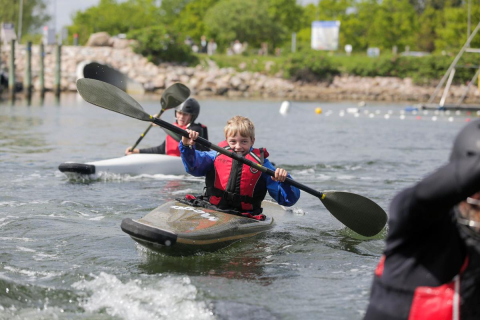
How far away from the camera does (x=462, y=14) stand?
4269 cm

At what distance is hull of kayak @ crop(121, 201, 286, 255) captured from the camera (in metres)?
4.14

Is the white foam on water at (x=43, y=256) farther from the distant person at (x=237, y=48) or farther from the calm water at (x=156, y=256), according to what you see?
the distant person at (x=237, y=48)

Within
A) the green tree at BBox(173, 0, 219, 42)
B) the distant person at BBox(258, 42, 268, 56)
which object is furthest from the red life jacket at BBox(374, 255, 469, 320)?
the green tree at BBox(173, 0, 219, 42)

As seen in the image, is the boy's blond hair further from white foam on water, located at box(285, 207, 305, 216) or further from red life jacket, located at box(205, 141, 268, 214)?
white foam on water, located at box(285, 207, 305, 216)

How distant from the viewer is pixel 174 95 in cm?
829

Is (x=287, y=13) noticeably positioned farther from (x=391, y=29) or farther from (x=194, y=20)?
(x=391, y=29)

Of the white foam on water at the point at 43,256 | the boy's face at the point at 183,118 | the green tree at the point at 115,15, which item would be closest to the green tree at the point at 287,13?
the green tree at the point at 115,15

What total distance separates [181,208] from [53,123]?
13.4 meters

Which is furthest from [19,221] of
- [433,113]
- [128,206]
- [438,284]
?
[433,113]

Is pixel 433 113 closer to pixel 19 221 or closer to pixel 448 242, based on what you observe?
pixel 19 221

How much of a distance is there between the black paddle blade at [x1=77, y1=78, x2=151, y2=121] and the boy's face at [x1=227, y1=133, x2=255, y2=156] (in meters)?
0.63

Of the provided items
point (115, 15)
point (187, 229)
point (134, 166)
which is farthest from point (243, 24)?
point (187, 229)

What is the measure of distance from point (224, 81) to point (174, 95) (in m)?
31.5

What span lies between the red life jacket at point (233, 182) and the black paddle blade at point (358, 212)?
1.99ft
